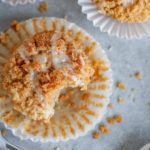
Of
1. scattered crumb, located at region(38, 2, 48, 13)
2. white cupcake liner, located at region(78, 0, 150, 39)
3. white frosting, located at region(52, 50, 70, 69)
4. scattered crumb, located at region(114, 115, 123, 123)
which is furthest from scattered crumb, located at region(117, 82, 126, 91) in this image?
scattered crumb, located at region(38, 2, 48, 13)

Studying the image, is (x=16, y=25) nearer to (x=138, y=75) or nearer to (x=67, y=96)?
(x=67, y=96)

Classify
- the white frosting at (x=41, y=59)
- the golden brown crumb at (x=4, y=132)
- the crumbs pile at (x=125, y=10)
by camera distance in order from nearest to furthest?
the white frosting at (x=41, y=59) < the crumbs pile at (x=125, y=10) < the golden brown crumb at (x=4, y=132)

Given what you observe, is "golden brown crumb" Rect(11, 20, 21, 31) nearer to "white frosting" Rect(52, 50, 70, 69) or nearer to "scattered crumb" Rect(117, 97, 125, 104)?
"white frosting" Rect(52, 50, 70, 69)

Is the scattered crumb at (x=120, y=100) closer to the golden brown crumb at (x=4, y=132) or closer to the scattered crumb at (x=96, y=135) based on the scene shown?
the scattered crumb at (x=96, y=135)

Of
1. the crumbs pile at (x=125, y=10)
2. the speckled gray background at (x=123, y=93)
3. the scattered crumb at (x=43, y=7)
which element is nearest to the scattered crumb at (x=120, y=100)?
the speckled gray background at (x=123, y=93)

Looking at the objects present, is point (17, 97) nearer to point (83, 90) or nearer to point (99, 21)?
point (83, 90)

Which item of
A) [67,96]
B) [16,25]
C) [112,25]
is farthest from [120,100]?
[16,25]

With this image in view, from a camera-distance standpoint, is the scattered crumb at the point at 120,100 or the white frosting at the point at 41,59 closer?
the white frosting at the point at 41,59

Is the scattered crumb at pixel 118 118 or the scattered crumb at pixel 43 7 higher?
the scattered crumb at pixel 43 7
